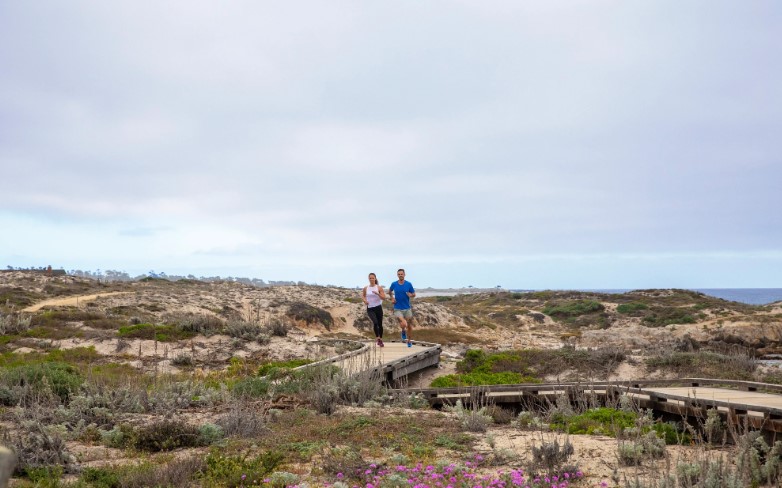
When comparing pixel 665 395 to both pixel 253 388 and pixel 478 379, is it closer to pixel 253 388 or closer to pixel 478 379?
pixel 478 379

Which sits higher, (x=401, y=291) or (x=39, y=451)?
(x=401, y=291)

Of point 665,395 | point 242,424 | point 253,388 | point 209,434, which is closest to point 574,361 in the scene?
point 665,395

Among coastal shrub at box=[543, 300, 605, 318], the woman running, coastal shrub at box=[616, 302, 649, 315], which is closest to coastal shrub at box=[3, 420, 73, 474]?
the woman running

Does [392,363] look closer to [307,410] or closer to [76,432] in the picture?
[307,410]

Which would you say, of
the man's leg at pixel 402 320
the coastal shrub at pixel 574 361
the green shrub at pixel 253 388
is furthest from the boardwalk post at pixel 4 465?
the coastal shrub at pixel 574 361

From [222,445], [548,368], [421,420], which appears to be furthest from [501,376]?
[222,445]

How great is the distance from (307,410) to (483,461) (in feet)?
11.8

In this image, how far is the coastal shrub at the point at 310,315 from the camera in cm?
3095

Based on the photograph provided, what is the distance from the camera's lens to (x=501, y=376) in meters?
15.1

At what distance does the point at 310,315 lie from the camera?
1239 inches

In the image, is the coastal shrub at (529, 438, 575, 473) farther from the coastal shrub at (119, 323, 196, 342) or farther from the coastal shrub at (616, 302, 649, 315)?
the coastal shrub at (616, 302, 649, 315)

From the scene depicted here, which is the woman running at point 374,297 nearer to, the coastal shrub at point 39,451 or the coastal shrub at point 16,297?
→ the coastal shrub at point 39,451

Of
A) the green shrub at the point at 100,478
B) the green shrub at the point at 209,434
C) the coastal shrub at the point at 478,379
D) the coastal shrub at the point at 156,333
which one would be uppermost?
the coastal shrub at the point at 156,333

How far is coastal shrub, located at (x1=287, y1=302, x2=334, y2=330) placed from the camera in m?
31.0
